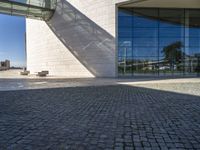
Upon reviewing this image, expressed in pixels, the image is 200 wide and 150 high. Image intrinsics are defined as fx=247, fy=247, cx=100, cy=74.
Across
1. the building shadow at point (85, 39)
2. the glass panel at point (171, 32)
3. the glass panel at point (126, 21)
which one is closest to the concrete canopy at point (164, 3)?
the glass panel at point (126, 21)

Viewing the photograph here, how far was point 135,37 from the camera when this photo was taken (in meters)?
27.6

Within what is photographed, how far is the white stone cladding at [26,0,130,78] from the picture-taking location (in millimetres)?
26953

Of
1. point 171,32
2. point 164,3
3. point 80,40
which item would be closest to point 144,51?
point 171,32

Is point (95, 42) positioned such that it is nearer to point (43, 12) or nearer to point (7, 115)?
point (43, 12)

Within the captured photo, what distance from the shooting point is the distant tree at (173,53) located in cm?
2769

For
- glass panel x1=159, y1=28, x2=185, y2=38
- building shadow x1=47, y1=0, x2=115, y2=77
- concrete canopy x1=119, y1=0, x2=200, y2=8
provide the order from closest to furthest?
concrete canopy x1=119, y1=0, x2=200, y2=8
building shadow x1=47, y1=0, x2=115, y2=77
glass panel x1=159, y1=28, x2=185, y2=38

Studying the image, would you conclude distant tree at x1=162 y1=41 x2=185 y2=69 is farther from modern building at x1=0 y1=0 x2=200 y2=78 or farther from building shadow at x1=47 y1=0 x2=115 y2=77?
Answer: building shadow at x1=47 y1=0 x2=115 y2=77

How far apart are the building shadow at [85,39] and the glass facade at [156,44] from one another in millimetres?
1342

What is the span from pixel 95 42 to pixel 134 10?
5.66 metres

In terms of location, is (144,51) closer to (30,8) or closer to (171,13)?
(171,13)

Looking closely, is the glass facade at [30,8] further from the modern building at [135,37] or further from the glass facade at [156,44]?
the glass facade at [156,44]

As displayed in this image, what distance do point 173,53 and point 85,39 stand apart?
10.2 metres

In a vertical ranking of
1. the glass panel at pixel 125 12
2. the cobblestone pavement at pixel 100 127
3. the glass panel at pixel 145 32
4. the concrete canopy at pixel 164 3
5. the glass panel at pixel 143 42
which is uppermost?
the concrete canopy at pixel 164 3

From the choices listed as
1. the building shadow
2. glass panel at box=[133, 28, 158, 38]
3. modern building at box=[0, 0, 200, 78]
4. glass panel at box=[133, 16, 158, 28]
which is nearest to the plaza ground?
the building shadow
